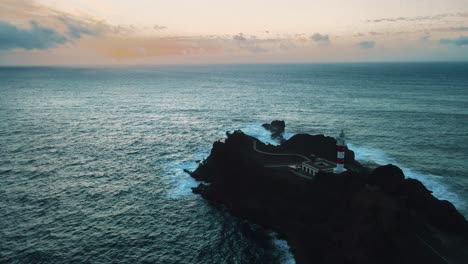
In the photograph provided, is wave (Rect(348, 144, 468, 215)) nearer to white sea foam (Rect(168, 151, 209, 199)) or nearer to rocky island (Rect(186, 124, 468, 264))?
rocky island (Rect(186, 124, 468, 264))

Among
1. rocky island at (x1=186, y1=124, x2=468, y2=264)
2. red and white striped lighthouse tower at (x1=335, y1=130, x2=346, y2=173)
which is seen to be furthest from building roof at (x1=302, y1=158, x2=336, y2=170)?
rocky island at (x1=186, y1=124, x2=468, y2=264)

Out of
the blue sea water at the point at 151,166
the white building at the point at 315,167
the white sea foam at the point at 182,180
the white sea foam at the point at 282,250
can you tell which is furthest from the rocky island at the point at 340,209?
the blue sea water at the point at 151,166

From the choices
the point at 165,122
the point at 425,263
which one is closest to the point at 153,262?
the point at 425,263

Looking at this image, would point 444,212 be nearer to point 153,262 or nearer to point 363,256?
point 363,256

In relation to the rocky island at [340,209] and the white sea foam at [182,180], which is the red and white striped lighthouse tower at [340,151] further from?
the white sea foam at [182,180]

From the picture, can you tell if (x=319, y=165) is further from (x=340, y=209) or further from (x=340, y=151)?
(x=340, y=209)

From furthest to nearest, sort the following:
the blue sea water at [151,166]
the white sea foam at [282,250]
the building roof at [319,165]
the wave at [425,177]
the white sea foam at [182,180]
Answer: the white sea foam at [182,180] → the wave at [425,177] → the building roof at [319,165] → the blue sea water at [151,166] → the white sea foam at [282,250]
